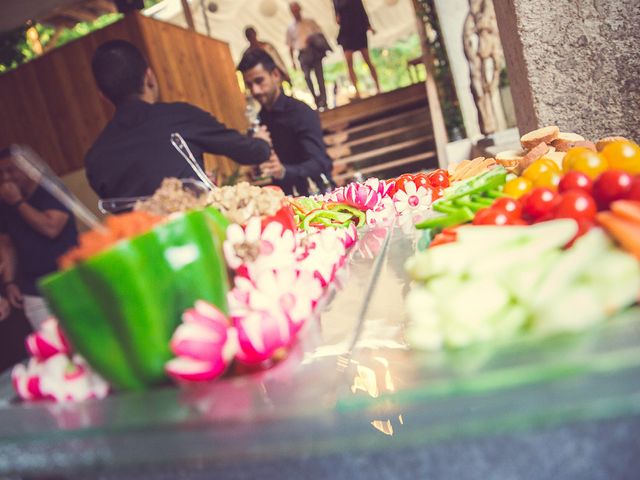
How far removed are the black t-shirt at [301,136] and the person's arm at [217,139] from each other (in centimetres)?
72

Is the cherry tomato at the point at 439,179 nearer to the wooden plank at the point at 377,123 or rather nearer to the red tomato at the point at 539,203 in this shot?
the red tomato at the point at 539,203

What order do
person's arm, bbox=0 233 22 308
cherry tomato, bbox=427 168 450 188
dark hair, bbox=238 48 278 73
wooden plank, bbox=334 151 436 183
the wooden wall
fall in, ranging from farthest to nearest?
wooden plank, bbox=334 151 436 183 < the wooden wall < dark hair, bbox=238 48 278 73 < person's arm, bbox=0 233 22 308 < cherry tomato, bbox=427 168 450 188

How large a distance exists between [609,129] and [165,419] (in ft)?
7.14

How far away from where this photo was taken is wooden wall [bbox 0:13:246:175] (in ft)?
21.3

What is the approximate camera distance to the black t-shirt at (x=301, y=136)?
11.4 feet

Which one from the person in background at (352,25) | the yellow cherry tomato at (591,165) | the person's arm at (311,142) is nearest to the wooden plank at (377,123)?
the person in background at (352,25)

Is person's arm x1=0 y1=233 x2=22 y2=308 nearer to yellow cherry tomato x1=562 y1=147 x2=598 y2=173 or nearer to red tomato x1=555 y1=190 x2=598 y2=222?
yellow cherry tomato x1=562 y1=147 x2=598 y2=173

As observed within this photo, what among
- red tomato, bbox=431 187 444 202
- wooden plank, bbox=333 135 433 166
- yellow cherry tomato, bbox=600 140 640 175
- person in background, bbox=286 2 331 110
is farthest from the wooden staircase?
yellow cherry tomato, bbox=600 140 640 175

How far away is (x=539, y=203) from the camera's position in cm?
90

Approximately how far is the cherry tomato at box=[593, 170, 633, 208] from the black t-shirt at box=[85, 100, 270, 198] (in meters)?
1.98

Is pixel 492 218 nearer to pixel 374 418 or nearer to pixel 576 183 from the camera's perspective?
pixel 576 183

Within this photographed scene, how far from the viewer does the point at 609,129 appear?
6.91 ft

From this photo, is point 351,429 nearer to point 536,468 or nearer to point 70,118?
point 536,468

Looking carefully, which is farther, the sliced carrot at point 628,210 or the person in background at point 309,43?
the person in background at point 309,43
